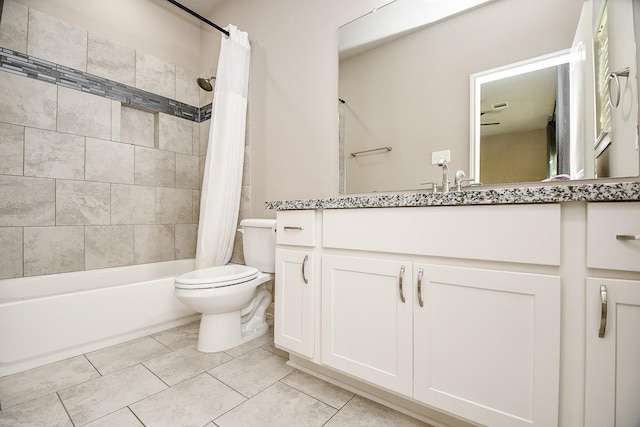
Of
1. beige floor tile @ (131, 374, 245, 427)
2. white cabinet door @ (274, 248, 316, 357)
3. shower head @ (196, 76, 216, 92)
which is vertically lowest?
beige floor tile @ (131, 374, 245, 427)

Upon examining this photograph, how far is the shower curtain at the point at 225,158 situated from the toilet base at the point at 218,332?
52 centimetres

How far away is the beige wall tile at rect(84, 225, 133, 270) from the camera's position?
2.03m

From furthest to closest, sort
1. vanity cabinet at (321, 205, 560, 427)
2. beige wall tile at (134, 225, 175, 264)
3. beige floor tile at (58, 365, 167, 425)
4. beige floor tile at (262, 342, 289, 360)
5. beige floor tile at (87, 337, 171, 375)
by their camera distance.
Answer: beige wall tile at (134, 225, 175, 264) < beige floor tile at (262, 342, 289, 360) < beige floor tile at (87, 337, 171, 375) < beige floor tile at (58, 365, 167, 425) < vanity cabinet at (321, 205, 560, 427)

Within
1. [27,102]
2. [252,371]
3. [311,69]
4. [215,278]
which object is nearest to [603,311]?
[252,371]

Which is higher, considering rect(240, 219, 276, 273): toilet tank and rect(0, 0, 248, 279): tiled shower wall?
rect(0, 0, 248, 279): tiled shower wall

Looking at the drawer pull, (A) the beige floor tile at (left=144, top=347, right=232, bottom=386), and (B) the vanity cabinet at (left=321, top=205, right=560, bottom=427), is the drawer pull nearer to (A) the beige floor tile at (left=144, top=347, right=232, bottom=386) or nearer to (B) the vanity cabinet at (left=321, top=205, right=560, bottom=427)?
(B) the vanity cabinet at (left=321, top=205, right=560, bottom=427)

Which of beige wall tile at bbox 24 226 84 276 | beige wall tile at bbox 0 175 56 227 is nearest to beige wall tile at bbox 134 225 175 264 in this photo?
beige wall tile at bbox 24 226 84 276

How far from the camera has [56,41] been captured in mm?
1899

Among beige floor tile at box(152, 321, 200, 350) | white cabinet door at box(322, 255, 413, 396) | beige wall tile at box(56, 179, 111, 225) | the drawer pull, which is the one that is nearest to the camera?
the drawer pull

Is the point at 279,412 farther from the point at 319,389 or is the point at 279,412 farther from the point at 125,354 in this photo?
the point at 125,354

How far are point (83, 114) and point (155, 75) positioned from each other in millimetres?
676

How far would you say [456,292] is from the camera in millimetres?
882

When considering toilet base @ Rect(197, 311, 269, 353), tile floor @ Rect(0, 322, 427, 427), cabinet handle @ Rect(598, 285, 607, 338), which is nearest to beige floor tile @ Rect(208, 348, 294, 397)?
tile floor @ Rect(0, 322, 427, 427)

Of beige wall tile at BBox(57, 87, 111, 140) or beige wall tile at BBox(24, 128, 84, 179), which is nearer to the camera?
beige wall tile at BBox(24, 128, 84, 179)
